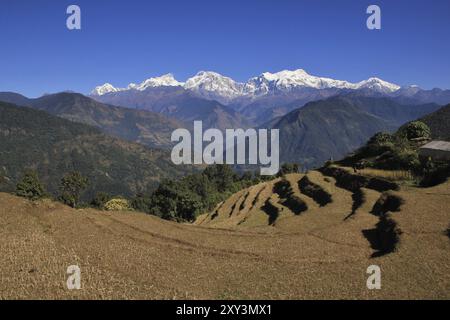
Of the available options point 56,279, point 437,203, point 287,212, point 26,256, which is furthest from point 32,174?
point 437,203

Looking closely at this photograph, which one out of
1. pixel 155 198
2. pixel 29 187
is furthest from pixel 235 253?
pixel 155 198

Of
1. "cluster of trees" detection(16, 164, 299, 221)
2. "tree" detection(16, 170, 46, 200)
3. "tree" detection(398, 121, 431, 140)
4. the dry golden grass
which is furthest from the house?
"tree" detection(16, 170, 46, 200)

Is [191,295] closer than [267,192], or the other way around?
[191,295]

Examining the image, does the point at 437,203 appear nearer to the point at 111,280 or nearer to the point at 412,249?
the point at 412,249

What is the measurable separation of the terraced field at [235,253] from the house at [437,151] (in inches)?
684

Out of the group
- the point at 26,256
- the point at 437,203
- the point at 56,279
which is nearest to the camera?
the point at 56,279

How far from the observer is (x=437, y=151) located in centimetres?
8312

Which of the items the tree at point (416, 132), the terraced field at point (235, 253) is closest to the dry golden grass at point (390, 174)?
the terraced field at point (235, 253)

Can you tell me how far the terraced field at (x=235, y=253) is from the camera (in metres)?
32.5

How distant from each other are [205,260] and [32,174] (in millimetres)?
85800

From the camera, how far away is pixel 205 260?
41094 mm

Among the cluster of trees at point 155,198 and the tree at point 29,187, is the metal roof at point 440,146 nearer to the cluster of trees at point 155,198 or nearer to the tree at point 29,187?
the cluster of trees at point 155,198

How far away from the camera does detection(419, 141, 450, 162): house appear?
3172 inches

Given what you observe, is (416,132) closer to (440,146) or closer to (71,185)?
(440,146)
